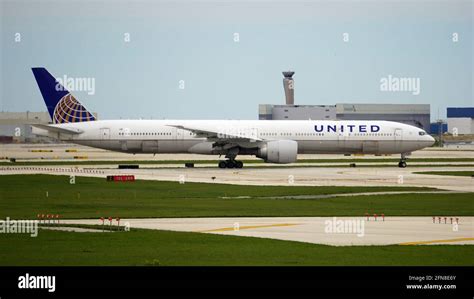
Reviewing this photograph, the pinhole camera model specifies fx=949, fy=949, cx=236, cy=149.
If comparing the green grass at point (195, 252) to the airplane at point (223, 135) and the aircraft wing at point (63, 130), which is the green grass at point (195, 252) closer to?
the airplane at point (223, 135)

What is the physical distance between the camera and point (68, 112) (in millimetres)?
78812

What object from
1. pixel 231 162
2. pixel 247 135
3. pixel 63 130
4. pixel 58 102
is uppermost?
pixel 58 102

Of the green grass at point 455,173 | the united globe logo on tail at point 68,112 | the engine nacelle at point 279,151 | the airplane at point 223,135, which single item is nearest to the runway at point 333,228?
the green grass at point 455,173

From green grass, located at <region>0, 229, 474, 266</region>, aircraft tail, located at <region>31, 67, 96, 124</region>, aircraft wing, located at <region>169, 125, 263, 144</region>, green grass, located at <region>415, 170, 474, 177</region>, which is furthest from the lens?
aircraft tail, located at <region>31, 67, 96, 124</region>

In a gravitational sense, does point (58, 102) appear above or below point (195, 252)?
above

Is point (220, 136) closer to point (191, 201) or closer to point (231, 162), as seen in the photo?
point (231, 162)

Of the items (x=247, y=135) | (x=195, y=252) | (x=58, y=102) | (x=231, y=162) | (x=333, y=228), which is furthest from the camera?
(x=58, y=102)

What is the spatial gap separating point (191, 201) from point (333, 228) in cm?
1336

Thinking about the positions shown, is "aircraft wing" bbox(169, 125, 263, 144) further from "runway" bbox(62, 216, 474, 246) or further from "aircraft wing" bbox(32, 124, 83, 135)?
"runway" bbox(62, 216, 474, 246)

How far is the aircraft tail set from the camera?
78875 millimetres

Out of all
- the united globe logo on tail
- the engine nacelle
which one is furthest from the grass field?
the united globe logo on tail

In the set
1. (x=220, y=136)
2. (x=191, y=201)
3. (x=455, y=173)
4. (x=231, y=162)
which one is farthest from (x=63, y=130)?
(x=191, y=201)

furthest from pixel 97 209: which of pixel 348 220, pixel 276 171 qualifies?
pixel 276 171
